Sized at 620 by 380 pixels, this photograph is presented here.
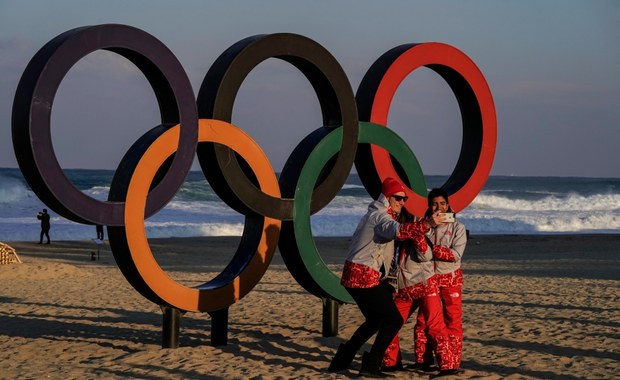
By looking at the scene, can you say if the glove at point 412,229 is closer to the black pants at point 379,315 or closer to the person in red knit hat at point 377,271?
the person in red knit hat at point 377,271

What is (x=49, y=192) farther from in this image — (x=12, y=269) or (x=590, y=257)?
(x=590, y=257)

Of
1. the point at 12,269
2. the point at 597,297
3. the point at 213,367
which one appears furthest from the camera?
the point at 12,269

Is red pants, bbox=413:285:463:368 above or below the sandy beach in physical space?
above

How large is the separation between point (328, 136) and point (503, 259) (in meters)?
15.6

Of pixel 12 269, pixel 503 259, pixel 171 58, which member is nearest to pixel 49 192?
pixel 171 58

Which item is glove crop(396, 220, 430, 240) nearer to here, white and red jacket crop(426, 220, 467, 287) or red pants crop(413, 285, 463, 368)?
white and red jacket crop(426, 220, 467, 287)

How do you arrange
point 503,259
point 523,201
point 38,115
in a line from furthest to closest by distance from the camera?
point 523,201 → point 503,259 → point 38,115

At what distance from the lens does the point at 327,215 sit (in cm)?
5003

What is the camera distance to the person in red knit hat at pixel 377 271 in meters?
8.91

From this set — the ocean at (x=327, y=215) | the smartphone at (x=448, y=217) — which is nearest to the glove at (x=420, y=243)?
the smartphone at (x=448, y=217)

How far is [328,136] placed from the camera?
458 inches

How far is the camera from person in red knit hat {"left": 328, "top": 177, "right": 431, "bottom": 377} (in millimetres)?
8914

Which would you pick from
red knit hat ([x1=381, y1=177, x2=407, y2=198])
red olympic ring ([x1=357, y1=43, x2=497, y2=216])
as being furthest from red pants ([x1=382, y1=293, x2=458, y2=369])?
red olympic ring ([x1=357, y1=43, x2=497, y2=216])

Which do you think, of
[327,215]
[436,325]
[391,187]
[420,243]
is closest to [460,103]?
[391,187]
